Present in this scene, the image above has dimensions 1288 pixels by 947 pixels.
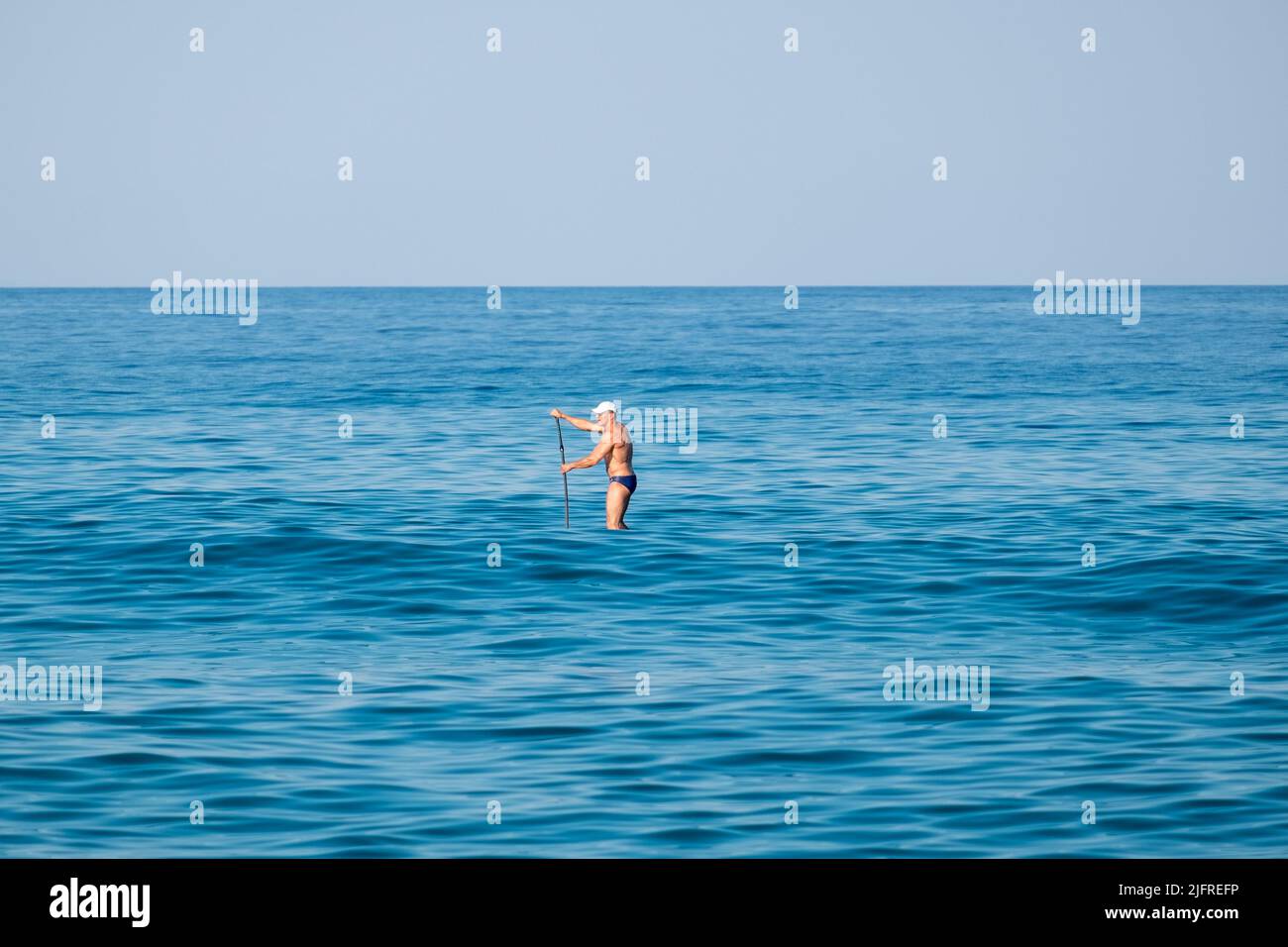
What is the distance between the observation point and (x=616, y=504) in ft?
80.5

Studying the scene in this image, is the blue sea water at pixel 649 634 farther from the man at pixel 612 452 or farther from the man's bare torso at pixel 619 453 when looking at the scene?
the man's bare torso at pixel 619 453

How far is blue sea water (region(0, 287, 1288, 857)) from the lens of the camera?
1215 centimetres

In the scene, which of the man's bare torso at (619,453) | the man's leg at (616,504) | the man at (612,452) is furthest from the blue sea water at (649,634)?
the man's bare torso at (619,453)

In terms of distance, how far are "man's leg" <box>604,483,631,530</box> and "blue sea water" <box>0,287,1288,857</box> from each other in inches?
25.4

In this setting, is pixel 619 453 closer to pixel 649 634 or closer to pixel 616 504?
pixel 616 504

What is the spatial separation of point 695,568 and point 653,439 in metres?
18.6

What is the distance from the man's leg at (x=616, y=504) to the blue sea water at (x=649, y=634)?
0.65 metres

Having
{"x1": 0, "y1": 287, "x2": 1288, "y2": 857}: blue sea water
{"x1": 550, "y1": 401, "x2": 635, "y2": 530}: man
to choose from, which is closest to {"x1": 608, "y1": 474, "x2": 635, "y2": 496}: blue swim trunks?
{"x1": 550, "y1": 401, "x2": 635, "y2": 530}: man

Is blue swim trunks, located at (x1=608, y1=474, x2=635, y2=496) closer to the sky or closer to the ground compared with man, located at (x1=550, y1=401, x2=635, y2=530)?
closer to the ground

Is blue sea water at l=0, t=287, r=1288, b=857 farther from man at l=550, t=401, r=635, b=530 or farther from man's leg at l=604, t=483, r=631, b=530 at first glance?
man at l=550, t=401, r=635, b=530

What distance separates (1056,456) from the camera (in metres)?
35.4
